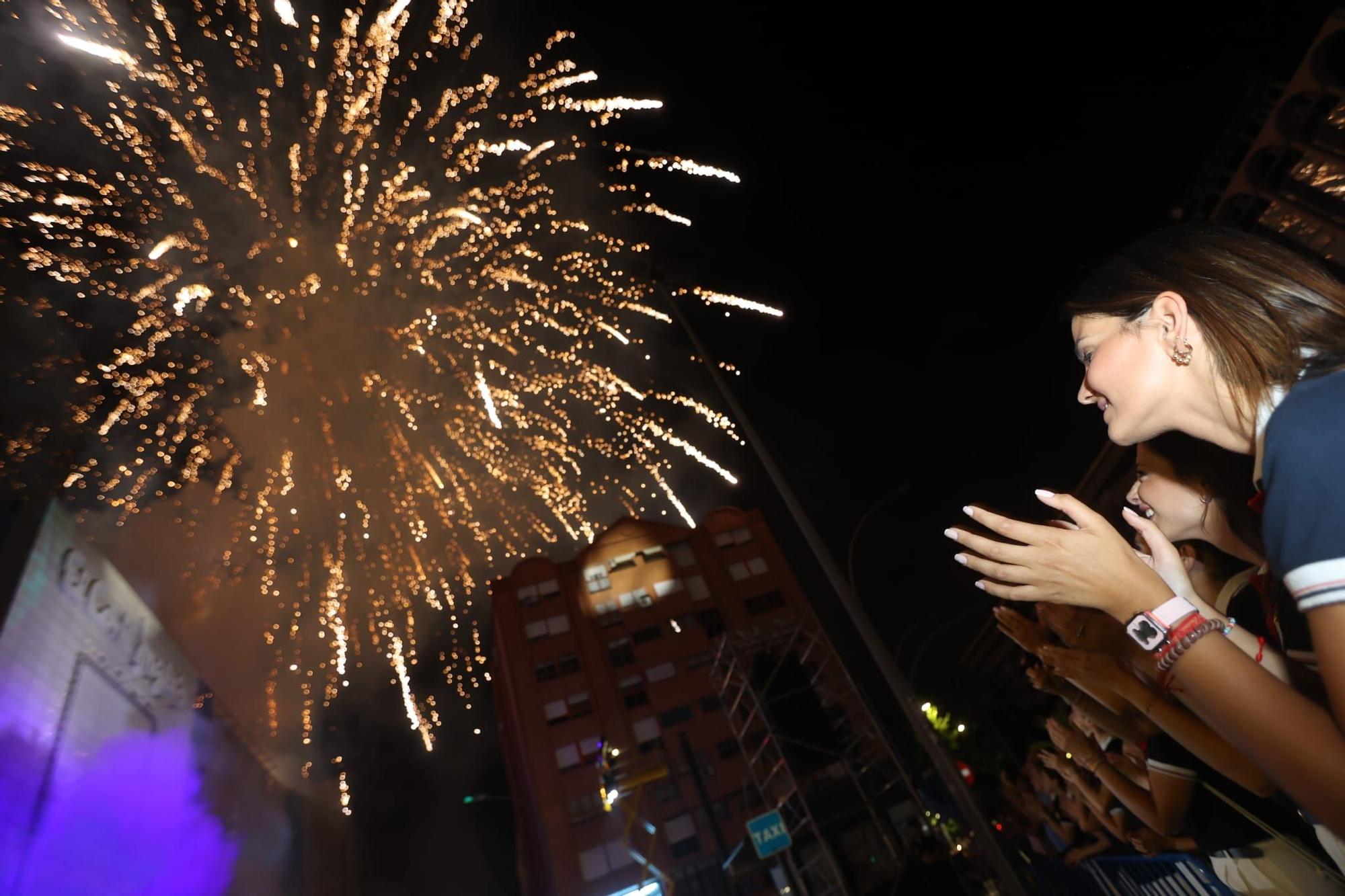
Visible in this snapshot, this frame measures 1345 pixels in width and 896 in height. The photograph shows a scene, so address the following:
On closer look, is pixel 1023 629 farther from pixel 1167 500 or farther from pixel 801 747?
pixel 801 747

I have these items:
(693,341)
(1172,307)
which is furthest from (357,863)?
(1172,307)

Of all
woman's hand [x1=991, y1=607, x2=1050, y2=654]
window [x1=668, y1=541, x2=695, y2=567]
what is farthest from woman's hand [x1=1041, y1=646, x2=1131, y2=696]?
window [x1=668, y1=541, x2=695, y2=567]

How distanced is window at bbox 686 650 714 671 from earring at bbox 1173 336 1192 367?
35984 mm

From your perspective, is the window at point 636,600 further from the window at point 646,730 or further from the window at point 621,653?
the window at point 646,730

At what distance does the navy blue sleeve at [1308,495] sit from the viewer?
1.26 meters

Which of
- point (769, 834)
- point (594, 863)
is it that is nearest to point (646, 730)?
point (594, 863)

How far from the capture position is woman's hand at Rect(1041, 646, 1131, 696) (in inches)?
117

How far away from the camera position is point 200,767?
25438mm

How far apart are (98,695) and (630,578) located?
2585 centimetres

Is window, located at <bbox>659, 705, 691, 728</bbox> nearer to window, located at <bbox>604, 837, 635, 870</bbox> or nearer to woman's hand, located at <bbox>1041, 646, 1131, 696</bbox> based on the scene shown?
window, located at <bbox>604, 837, 635, 870</bbox>

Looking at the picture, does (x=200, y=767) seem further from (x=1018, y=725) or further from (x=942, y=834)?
(x=1018, y=725)

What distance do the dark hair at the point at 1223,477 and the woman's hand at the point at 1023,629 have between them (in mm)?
1290

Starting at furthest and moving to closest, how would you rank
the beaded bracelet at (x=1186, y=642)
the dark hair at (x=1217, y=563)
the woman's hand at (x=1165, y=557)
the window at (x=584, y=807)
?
the window at (x=584, y=807), the dark hair at (x=1217, y=563), the woman's hand at (x=1165, y=557), the beaded bracelet at (x=1186, y=642)

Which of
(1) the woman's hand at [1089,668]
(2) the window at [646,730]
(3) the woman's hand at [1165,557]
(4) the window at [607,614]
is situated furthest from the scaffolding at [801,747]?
(4) the window at [607,614]
